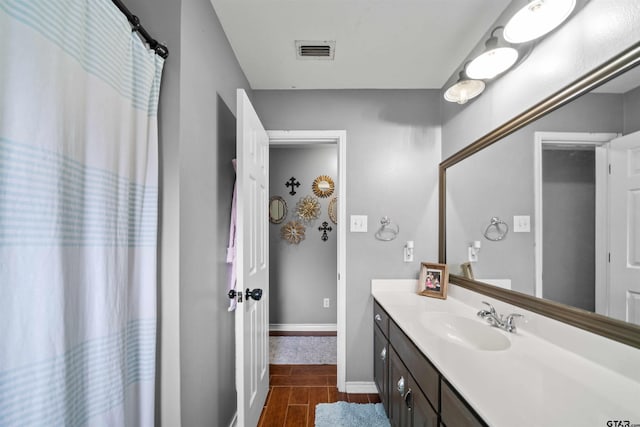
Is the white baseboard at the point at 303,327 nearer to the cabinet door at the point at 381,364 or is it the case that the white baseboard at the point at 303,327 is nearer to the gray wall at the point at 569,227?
the cabinet door at the point at 381,364

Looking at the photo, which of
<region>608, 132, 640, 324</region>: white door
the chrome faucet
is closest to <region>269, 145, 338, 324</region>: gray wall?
the chrome faucet

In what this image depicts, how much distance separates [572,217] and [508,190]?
1.16ft

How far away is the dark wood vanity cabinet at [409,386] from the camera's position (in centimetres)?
78

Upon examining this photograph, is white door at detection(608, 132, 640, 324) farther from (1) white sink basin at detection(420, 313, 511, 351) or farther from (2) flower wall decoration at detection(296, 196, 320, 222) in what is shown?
(2) flower wall decoration at detection(296, 196, 320, 222)

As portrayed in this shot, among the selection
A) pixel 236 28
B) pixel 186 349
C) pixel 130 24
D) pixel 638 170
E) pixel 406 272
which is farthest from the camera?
pixel 406 272

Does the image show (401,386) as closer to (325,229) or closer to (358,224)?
(358,224)

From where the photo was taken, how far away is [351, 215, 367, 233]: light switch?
1.97 meters

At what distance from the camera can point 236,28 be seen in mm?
1404

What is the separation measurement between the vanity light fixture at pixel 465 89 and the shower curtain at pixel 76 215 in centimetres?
155

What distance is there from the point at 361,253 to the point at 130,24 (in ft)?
5.88

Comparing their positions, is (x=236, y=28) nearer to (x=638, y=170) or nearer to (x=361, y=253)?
(x=361, y=253)

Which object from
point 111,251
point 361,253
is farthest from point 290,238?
point 111,251

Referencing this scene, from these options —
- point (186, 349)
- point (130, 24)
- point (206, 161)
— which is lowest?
point (186, 349)

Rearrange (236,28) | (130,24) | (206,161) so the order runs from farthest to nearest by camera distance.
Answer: (236,28) < (206,161) < (130,24)
